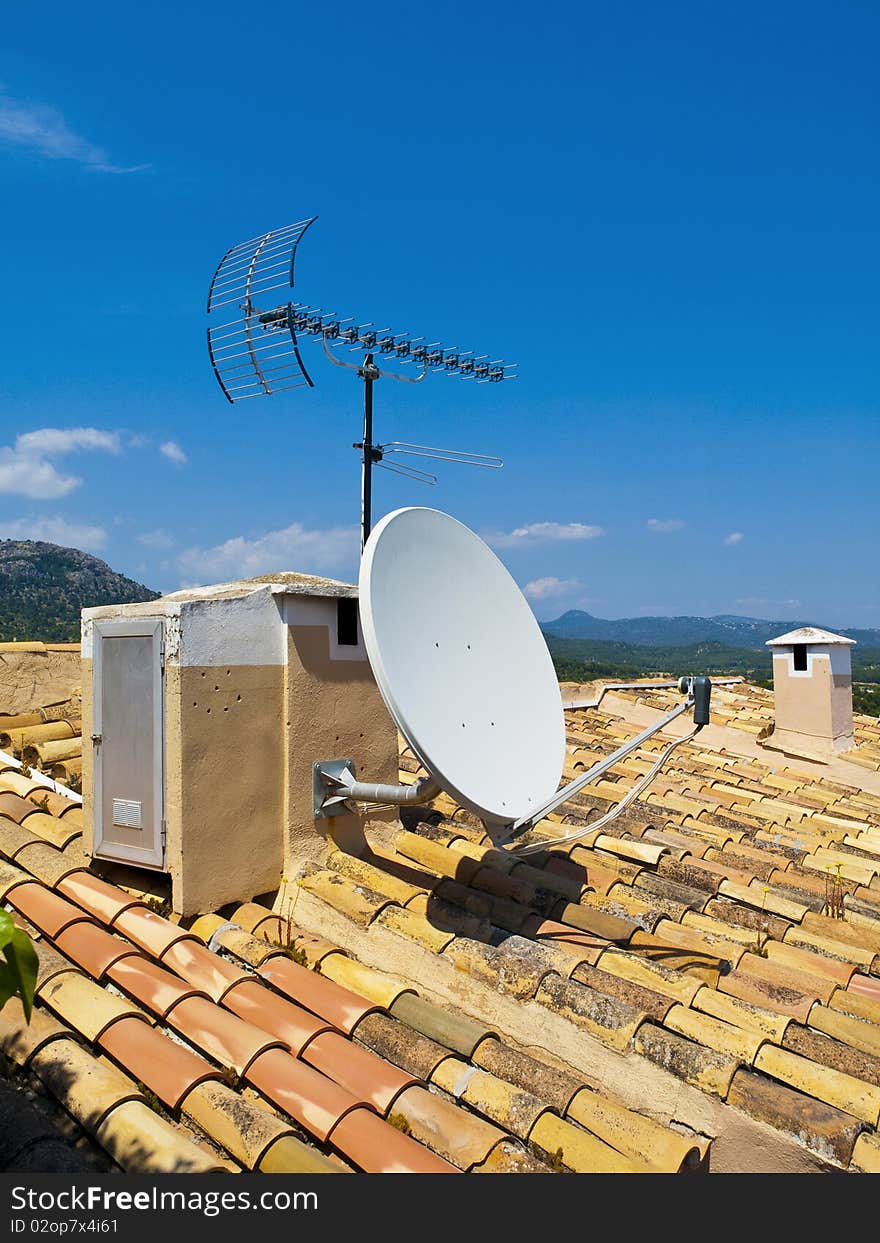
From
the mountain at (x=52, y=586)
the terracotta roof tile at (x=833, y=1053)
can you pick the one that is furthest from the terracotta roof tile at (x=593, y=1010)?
the mountain at (x=52, y=586)

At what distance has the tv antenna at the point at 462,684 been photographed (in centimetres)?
427

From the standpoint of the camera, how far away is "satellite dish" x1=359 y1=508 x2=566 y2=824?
423cm

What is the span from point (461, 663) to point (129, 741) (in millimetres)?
1958

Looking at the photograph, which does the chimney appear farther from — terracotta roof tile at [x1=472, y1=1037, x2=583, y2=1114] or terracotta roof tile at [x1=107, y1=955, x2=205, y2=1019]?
terracotta roof tile at [x1=107, y1=955, x2=205, y2=1019]

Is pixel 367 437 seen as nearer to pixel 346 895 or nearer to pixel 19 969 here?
pixel 346 895

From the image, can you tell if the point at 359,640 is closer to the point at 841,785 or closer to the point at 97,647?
the point at 97,647

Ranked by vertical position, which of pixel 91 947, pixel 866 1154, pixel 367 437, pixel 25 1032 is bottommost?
pixel 866 1154

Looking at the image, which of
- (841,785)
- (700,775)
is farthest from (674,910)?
(841,785)

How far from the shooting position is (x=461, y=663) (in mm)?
5113

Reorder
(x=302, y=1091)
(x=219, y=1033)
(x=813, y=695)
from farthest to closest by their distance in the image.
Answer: (x=813, y=695) < (x=219, y=1033) < (x=302, y=1091)

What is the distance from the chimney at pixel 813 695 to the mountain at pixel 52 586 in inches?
1979

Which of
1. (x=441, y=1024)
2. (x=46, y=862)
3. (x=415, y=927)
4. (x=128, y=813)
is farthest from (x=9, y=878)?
(x=441, y=1024)

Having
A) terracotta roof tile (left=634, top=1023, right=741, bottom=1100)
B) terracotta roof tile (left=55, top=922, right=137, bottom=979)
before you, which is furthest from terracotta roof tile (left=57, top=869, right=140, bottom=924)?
terracotta roof tile (left=634, top=1023, right=741, bottom=1100)

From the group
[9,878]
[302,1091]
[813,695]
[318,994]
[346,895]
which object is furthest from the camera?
[813,695]
